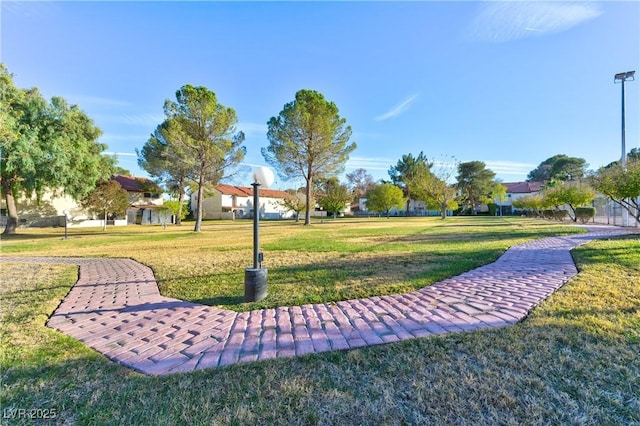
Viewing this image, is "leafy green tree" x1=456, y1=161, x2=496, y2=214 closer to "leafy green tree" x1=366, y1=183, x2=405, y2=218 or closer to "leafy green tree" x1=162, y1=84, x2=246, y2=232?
"leafy green tree" x1=366, y1=183, x2=405, y2=218

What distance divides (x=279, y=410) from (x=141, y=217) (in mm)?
40057

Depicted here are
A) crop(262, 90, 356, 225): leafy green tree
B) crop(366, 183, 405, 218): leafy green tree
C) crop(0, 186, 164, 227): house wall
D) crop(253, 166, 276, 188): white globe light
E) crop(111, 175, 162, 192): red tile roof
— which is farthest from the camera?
crop(366, 183, 405, 218): leafy green tree

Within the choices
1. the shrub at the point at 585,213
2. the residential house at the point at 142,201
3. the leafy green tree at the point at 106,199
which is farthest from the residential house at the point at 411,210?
the leafy green tree at the point at 106,199

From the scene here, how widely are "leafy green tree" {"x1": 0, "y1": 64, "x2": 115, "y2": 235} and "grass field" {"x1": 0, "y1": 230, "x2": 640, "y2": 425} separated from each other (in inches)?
639

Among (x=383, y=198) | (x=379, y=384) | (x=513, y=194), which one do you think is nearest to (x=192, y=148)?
(x=379, y=384)

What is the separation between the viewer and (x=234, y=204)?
49000 millimetres

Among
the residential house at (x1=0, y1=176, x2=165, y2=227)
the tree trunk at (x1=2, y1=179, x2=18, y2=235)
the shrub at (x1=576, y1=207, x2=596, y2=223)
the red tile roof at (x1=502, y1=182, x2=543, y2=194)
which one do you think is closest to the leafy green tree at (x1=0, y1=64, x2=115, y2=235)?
the tree trunk at (x1=2, y1=179, x2=18, y2=235)

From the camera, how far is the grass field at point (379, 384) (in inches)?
66.2

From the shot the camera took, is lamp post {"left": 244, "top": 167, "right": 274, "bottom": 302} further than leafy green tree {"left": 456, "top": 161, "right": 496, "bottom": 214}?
No

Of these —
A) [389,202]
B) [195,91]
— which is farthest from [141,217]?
[389,202]

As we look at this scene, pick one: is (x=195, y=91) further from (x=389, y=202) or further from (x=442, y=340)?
(x=389, y=202)

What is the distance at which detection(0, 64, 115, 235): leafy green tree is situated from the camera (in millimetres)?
14195

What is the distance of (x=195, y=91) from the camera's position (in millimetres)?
16453

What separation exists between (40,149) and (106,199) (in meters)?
9.86
